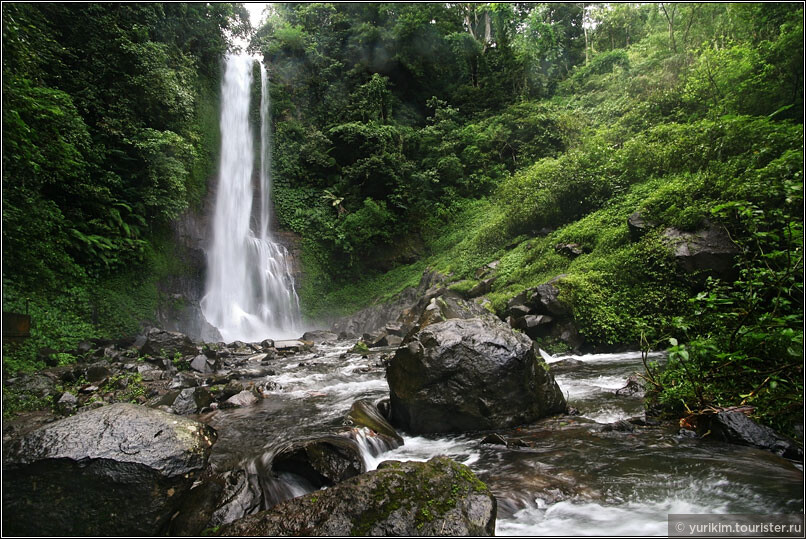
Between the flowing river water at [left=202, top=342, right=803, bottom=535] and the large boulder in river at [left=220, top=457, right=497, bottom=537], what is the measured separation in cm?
49

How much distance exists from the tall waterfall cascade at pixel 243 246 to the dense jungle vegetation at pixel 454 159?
3.22 ft

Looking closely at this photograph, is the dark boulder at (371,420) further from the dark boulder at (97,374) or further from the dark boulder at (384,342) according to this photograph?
the dark boulder at (384,342)

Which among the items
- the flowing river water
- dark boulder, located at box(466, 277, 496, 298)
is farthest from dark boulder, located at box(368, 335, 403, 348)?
the flowing river water

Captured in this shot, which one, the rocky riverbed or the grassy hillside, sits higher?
the grassy hillside

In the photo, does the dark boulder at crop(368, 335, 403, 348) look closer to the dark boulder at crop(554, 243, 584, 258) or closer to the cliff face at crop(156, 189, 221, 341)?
the dark boulder at crop(554, 243, 584, 258)

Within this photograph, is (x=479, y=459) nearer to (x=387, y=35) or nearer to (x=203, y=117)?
(x=203, y=117)

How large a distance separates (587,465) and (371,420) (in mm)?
2483

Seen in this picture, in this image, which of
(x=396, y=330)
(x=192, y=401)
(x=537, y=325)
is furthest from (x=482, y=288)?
(x=192, y=401)

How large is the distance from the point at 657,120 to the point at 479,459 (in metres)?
13.9

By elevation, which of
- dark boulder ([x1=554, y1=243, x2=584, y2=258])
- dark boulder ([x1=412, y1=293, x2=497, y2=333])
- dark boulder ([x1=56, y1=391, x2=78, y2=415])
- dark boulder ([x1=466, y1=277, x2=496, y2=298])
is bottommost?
dark boulder ([x1=56, y1=391, x2=78, y2=415])

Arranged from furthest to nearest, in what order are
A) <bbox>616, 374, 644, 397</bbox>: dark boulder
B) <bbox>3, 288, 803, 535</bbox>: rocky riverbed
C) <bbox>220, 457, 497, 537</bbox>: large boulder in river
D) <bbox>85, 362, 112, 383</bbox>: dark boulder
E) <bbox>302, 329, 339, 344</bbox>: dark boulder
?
<bbox>302, 329, 339, 344</bbox>: dark boulder → <bbox>85, 362, 112, 383</bbox>: dark boulder → <bbox>616, 374, 644, 397</bbox>: dark boulder → <bbox>3, 288, 803, 535</bbox>: rocky riverbed → <bbox>220, 457, 497, 537</bbox>: large boulder in river

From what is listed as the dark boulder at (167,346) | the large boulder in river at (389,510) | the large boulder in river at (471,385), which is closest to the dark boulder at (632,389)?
the large boulder in river at (471,385)

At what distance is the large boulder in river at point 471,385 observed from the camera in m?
4.70

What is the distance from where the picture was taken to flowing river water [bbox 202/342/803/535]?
2.84 metres
